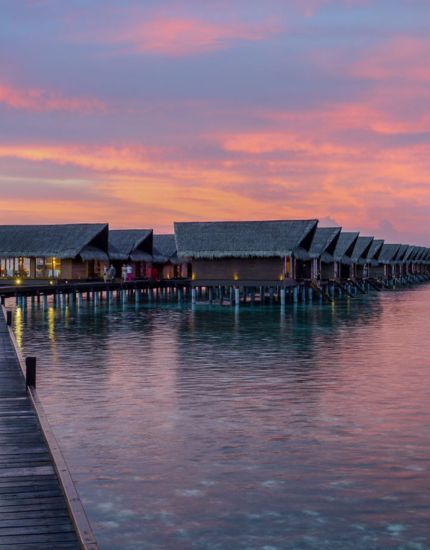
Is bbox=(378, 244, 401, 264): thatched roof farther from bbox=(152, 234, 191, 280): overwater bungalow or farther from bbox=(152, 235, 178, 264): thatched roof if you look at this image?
bbox=(152, 235, 178, 264): thatched roof

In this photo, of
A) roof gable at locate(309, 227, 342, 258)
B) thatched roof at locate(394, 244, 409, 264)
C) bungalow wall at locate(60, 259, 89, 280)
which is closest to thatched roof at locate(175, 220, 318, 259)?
roof gable at locate(309, 227, 342, 258)

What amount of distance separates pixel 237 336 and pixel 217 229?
24.1 m

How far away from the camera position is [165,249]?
8044 cm

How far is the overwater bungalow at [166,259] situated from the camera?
3088 inches

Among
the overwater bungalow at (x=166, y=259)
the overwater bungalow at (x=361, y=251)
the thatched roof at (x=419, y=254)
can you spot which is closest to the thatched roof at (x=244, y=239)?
the overwater bungalow at (x=166, y=259)

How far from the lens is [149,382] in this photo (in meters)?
19.6

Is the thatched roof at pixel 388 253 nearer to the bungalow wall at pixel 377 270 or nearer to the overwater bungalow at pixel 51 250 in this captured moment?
the bungalow wall at pixel 377 270

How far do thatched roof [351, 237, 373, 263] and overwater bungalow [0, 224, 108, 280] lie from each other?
116ft

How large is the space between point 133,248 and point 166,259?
797 cm

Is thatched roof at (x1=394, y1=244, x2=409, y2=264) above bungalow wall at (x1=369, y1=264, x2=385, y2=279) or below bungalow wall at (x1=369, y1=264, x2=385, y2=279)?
above

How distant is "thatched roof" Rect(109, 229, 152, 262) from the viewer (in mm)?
69625

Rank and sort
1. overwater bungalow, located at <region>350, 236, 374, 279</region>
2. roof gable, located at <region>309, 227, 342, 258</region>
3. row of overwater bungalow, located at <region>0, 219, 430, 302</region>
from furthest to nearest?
overwater bungalow, located at <region>350, 236, 374, 279</region>, roof gable, located at <region>309, 227, 342, 258</region>, row of overwater bungalow, located at <region>0, 219, 430, 302</region>

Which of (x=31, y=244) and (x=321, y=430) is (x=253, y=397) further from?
(x=31, y=244)

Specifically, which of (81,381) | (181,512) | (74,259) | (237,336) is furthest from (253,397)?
(74,259)
